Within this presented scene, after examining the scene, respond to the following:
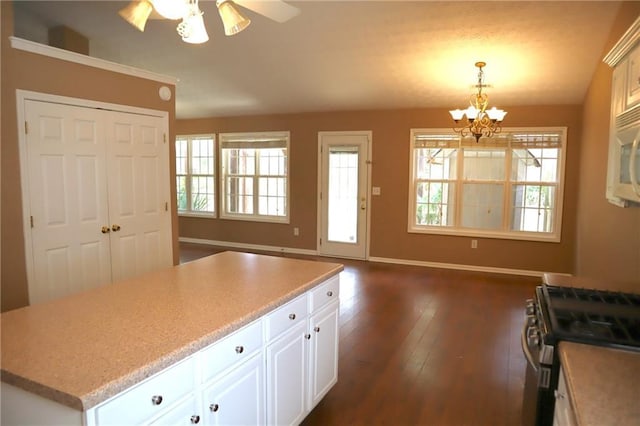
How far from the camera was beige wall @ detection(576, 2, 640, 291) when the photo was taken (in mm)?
2781

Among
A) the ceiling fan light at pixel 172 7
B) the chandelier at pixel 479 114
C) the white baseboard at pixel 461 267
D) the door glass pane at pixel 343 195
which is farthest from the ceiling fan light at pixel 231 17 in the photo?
the white baseboard at pixel 461 267

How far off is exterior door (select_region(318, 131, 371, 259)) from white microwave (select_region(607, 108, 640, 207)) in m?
4.03

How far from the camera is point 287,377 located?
2.05 metres

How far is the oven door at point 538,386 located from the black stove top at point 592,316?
0.10 metres

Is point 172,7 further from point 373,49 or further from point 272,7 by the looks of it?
point 373,49

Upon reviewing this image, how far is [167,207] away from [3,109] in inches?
68.0

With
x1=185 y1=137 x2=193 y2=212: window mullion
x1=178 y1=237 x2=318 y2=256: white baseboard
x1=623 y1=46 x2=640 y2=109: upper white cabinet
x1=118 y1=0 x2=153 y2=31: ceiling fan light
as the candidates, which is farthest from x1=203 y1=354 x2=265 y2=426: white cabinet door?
x1=185 y1=137 x2=193 y2=212: window mullion

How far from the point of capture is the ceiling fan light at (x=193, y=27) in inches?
82.7

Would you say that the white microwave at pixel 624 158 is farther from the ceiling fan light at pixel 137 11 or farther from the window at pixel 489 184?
the window at pixel 489 184

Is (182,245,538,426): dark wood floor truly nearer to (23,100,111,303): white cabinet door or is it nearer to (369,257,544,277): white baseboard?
(369,257,544,277): white baseboard

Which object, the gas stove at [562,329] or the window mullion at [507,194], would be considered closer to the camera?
the gas stove at [562,329]

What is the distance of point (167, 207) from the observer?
4477 millimetres

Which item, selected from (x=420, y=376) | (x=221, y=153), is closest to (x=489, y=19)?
(x=420, y=376)

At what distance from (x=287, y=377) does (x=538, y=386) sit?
3.66 ft
